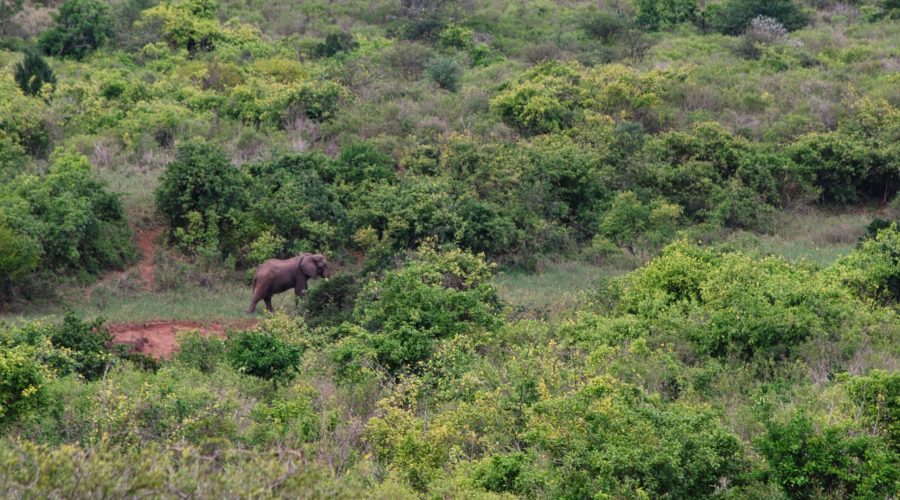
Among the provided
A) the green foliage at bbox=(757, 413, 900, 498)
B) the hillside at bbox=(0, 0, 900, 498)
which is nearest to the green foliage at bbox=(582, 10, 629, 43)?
the hillside at bbox=(0, 0, 900, 498)

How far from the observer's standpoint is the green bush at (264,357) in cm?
1573

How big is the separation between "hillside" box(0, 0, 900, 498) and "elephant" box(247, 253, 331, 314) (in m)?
0.08

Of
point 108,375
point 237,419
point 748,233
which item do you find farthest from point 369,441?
point 748,233

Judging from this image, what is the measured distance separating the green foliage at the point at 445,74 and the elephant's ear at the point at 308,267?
14.4 metres

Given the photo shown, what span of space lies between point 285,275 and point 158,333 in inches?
107

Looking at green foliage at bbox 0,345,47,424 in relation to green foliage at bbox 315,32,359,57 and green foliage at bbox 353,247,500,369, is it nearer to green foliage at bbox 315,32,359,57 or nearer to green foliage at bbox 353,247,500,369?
green foliage at bbox 353,247,500,369

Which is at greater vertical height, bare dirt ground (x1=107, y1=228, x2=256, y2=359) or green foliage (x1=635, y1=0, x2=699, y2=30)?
green foliage (x1=635, y1=0, x2=699, y2=30)

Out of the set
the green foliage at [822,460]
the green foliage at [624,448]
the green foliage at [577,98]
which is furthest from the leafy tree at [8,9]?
the green foliage at [822,460]

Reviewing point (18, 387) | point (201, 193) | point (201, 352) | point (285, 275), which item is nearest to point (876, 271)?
point (285, 275)

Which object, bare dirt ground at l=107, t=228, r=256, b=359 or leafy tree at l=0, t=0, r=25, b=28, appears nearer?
bare dirt ground at l=107, t=228, r=256, b=359

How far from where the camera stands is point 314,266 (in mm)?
21547

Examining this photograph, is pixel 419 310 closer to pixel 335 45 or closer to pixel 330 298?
pixel 330 298

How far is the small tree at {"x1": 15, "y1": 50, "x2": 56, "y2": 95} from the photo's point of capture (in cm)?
3152

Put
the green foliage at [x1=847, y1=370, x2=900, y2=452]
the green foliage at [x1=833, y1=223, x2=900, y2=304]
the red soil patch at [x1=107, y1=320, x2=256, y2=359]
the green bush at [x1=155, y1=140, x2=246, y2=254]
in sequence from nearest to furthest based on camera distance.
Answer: the green foliage at [x1=847, y1=370, x2=900, y2=452], the red soil patch at [x1=107, y1=320, x2=256, y2=359], the green foliage at [x1=833, y1=223, x2=900, y2=304], the green bush at [x1=155, y1=140, x2=246, y2=254]
